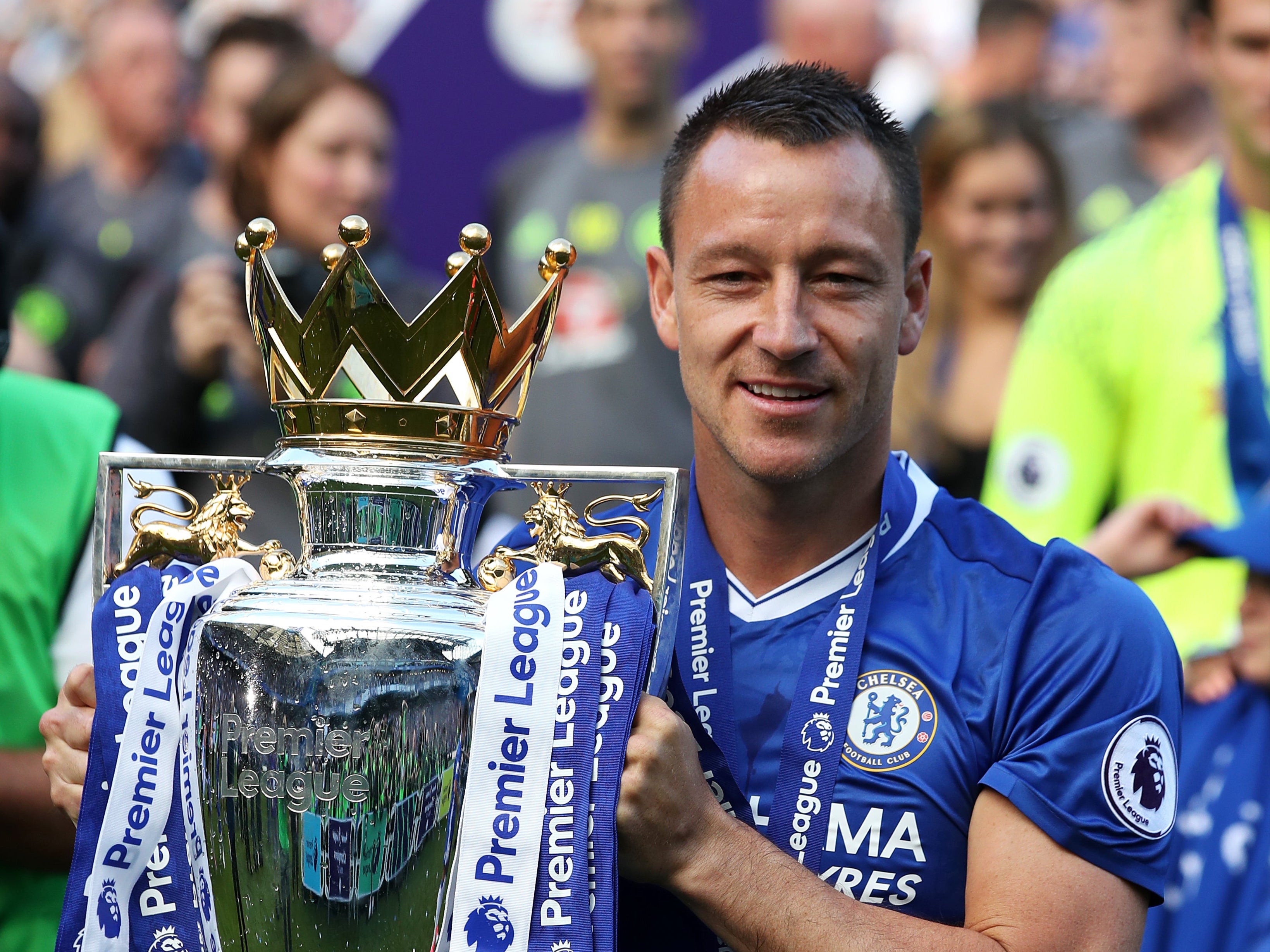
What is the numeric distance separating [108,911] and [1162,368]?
Result: 287cm

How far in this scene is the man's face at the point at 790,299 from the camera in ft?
5.51

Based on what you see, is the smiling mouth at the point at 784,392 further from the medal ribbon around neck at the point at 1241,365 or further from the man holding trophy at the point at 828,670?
the medal ribbon around neck at the point at 1241,365

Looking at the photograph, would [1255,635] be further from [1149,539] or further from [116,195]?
[116,195]

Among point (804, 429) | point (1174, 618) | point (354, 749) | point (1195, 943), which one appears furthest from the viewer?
point (1174, 618)

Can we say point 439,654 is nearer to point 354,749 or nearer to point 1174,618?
point 354,749

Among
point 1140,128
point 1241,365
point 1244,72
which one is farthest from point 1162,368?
point 1140,128

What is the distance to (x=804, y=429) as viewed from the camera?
1718mm

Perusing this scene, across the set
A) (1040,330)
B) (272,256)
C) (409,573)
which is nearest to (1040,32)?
(1040,330)

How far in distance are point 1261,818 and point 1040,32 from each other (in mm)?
2726

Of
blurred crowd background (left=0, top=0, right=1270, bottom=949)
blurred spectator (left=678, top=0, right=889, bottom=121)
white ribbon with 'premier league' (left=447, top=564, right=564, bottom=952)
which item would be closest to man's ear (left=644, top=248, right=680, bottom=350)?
white ribbon with 'premier league' (left=447, top=564, right=564, bottom=952)

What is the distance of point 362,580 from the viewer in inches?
60.9

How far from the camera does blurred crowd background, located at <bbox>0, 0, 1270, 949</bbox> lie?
14.3 ft

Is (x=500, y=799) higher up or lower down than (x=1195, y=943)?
higher up

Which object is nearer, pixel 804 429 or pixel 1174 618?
pixel 804 429
